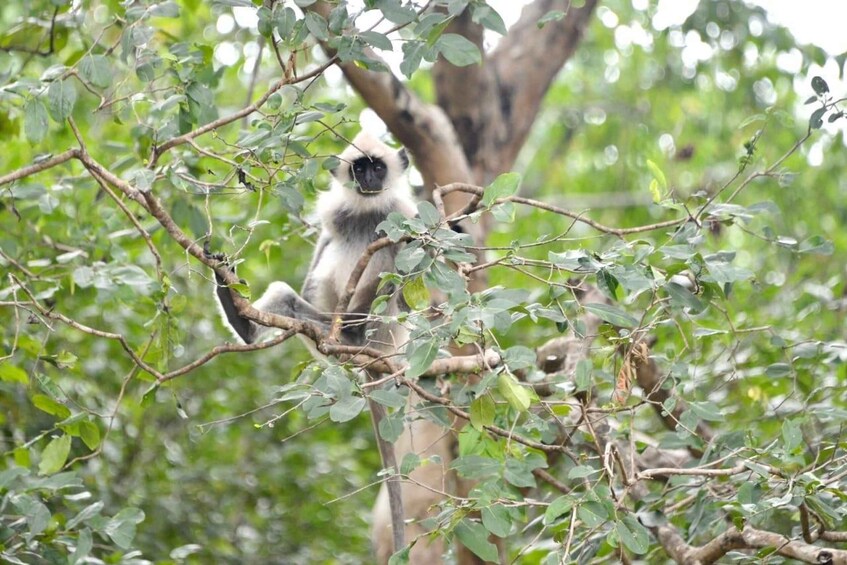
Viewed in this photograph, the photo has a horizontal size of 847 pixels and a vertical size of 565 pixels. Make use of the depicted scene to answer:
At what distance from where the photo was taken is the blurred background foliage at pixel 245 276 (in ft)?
8.49

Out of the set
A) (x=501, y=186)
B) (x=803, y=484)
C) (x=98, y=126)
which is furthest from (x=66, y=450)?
(x=98, y=126)

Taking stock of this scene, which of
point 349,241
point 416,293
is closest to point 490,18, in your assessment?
point 416,293

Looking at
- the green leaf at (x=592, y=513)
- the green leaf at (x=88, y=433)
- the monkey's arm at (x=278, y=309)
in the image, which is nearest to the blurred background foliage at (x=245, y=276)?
the green leaf at (x=88, y=433)

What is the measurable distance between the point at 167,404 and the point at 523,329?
175 cm

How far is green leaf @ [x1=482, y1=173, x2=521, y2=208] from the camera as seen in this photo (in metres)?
2.12

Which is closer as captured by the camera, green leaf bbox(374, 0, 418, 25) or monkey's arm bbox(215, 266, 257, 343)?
green leaf bbox(374, 0, 418, 25)

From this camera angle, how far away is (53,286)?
3.08 m

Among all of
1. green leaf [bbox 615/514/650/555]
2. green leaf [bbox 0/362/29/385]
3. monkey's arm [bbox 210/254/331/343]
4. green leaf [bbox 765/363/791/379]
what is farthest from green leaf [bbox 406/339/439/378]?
monkey's arm [bbox 210/254/331/343]

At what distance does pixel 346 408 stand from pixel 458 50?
0.76 metres

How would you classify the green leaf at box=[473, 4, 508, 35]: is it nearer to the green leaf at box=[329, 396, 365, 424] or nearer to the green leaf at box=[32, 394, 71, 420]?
the green leaf at box=[329, 396, 365, 424]

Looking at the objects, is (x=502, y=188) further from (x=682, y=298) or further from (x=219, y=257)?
(x=219, y=257)

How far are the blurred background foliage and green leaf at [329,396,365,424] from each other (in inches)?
7.2

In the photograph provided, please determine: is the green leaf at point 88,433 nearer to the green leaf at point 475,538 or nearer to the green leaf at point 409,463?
the green leaf at point 409,463

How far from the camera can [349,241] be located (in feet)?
13.0
